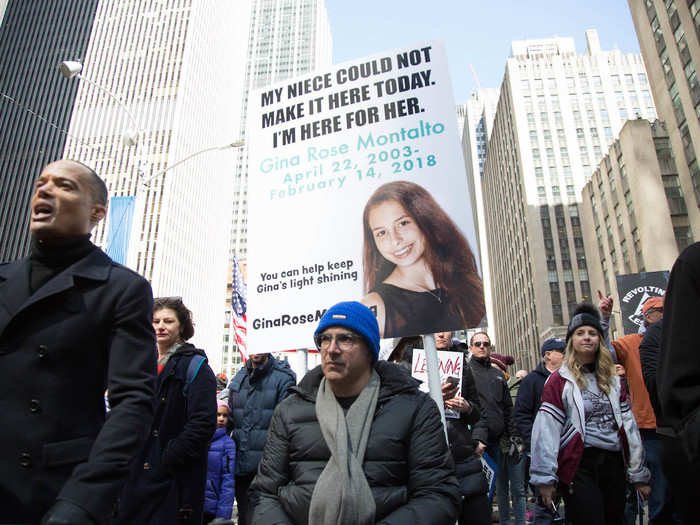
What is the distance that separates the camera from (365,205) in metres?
4.05

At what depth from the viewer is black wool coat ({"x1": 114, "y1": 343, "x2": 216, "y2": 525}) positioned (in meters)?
3.02

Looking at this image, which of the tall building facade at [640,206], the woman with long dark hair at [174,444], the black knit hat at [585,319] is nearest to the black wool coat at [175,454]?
the woman with long dark hair at [174,444]

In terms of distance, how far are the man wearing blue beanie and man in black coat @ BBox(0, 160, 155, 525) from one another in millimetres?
878

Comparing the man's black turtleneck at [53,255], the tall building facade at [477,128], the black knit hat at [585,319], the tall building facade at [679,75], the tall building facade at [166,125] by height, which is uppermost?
the tall building facade at [477,128]

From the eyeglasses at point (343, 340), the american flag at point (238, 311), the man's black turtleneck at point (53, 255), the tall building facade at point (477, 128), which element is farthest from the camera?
the tall building facade at point (477, 128)

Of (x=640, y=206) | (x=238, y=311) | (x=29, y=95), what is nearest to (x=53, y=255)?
(x=238, y=311)

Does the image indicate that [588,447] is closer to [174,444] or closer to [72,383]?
[174,444]

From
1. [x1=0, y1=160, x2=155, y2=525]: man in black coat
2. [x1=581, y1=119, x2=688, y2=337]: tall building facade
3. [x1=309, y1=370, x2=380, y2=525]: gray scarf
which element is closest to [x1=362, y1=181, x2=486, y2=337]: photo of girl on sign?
[x1=309, y1=370, x2=380, y2=525]: gray scarf

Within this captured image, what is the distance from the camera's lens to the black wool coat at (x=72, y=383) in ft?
5.51

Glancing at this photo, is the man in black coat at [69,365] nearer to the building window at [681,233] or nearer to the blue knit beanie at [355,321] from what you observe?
the blue knit beanie at [355,321]

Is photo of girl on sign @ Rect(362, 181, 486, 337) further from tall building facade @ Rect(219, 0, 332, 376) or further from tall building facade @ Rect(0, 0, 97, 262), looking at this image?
tall building facade @ Rect(219, 0, 332, 376)

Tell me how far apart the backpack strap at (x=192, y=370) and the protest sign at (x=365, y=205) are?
556 mm

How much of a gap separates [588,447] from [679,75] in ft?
134

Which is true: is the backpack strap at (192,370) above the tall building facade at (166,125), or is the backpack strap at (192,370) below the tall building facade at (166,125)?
below
